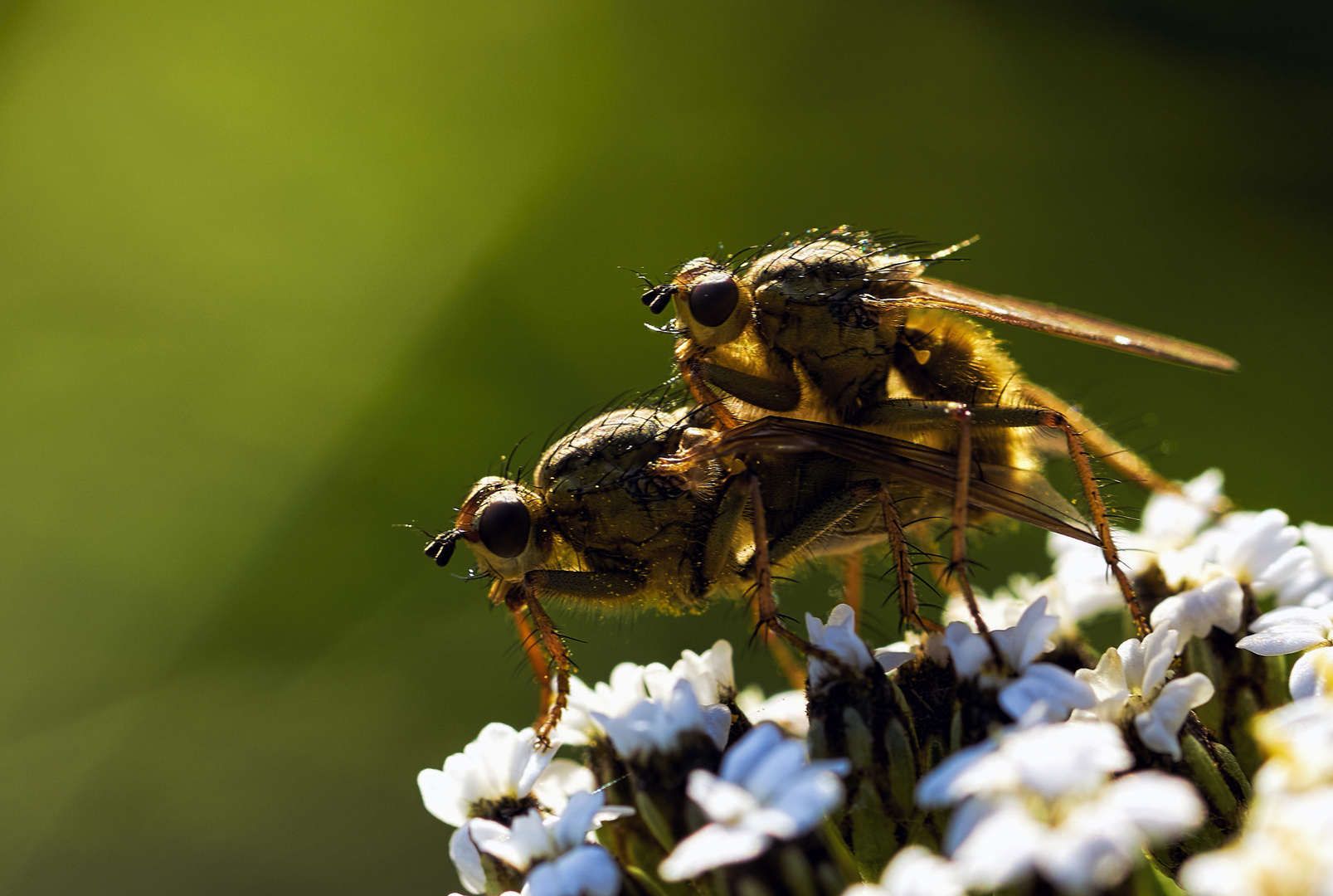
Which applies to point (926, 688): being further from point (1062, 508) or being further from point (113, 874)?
point (113, 874)

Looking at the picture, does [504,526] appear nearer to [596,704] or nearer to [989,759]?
[596,704]

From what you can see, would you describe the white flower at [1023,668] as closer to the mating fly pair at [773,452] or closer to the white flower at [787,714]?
the white flower at [787,714]

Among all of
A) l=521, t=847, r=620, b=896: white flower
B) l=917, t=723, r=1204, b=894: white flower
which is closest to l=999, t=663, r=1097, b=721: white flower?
l=917, t=723, r=1204, b=894: white flower

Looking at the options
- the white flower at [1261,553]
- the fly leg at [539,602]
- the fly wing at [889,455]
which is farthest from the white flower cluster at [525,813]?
the white flower at [1261,553]

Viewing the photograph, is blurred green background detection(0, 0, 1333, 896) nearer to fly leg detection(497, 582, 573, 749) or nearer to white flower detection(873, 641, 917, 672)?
fly leg detection(497, 582, 573, 749)

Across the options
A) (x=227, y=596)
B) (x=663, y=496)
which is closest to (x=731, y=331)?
(x=663, y=496)

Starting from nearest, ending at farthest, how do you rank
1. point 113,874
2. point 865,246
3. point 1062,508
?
point 1062,508
point 865,246
point 113,874

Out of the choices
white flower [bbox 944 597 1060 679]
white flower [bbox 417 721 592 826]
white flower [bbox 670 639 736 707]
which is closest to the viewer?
white flower [bbox 944 597 1060 679]
